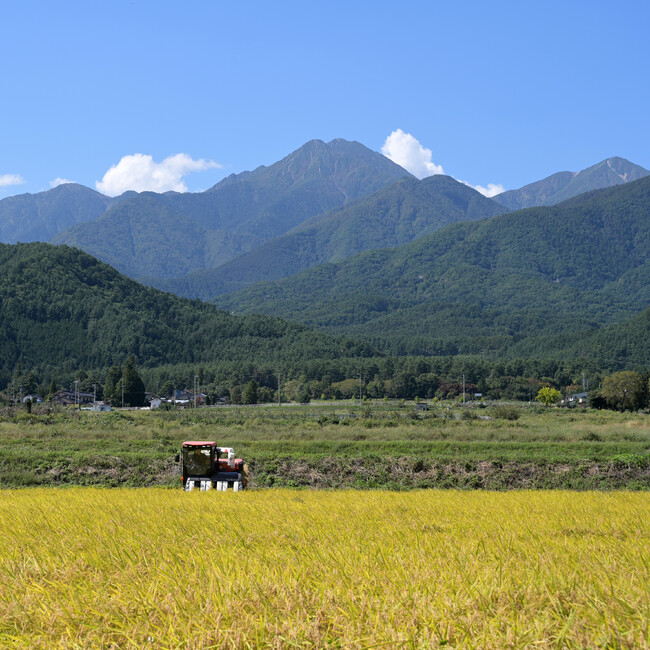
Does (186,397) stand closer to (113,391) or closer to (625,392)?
(113,391)

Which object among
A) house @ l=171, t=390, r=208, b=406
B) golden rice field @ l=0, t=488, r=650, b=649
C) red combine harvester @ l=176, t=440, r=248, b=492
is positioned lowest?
house @ l=171, t=390, r=208, b=406

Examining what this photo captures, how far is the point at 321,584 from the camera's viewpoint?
16.0 ft

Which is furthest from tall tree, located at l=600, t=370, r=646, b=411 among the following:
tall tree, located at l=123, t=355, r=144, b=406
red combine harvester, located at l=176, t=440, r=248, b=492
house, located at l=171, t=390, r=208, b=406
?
red combine harvester, located at l=176, t=440, r=248, b=492

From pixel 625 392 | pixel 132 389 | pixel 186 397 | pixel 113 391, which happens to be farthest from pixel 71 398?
pixel 625 392

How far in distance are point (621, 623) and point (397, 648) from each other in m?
1.27

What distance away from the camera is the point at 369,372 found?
163m

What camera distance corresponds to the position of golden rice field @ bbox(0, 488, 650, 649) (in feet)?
12.6

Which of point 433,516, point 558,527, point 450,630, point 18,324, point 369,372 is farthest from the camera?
point 18,324

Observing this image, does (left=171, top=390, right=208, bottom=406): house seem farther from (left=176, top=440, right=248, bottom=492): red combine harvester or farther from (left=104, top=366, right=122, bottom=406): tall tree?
(left=176, top=440, right=248, bottom=492): red combine harvester

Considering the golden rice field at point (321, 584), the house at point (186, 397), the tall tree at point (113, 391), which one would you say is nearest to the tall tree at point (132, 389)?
the tall tree at point (113, 391)

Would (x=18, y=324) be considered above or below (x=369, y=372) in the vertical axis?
above

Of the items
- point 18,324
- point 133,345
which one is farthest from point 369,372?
point 18,324

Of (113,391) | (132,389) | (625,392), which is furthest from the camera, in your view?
(113,391)

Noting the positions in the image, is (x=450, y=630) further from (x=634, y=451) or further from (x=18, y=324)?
(x=18, y=324)
